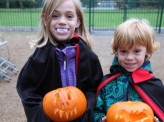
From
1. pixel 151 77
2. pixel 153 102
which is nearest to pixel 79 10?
pixel 151 77

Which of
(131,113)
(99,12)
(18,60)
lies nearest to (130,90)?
(131,113)

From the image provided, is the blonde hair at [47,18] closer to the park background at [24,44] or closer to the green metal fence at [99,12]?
the park background at [24,44]

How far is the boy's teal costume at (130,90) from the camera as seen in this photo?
2.16m

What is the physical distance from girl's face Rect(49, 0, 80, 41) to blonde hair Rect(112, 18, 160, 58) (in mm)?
404

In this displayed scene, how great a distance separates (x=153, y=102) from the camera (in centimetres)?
216

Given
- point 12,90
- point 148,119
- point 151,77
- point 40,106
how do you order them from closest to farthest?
1. point 148,119
2. point 40,106
3. point 151,77
4. point 12,90

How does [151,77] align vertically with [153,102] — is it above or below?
above

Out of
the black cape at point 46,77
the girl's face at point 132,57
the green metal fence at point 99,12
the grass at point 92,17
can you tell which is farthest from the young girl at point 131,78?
the grass at point 92,17

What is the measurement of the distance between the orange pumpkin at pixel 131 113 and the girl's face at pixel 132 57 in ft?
1.38

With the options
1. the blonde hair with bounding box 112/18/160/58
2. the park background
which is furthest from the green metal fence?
the blonde hair with bounding box 112/18/160/58

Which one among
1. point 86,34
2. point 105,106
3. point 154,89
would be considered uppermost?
point 86,34

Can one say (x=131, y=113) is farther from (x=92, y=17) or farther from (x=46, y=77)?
(x=92, y=17)

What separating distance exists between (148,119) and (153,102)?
38cm

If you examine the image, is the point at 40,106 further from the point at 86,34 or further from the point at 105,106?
the point at 86,34
